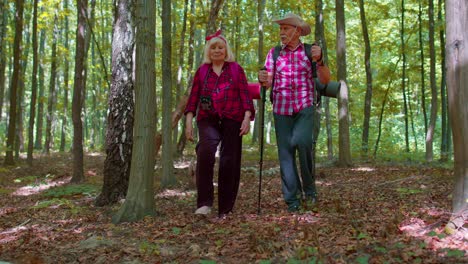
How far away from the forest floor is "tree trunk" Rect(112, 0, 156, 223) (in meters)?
0.25

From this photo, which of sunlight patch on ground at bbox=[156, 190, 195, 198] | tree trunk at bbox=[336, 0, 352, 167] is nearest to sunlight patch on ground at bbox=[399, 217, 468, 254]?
sunlight patch on ground at bbox=[156, 190, 195, 198]

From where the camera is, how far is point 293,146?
5.02 m

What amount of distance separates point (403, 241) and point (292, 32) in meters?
2.80

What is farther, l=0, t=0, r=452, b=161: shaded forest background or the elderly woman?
l=0, t=0, r=452, b=161: shaded forest background

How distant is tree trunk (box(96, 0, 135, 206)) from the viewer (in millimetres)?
6406

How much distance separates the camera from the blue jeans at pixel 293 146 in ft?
16.3

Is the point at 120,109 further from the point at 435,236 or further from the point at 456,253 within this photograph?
the point at 456,253

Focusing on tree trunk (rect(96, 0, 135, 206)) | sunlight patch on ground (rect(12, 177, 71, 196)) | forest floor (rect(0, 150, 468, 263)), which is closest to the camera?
forest floor (rect(0, 150, 468, 263))

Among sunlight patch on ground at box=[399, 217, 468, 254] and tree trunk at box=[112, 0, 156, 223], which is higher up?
tree trunk at box=[112, 0, 156, 223]

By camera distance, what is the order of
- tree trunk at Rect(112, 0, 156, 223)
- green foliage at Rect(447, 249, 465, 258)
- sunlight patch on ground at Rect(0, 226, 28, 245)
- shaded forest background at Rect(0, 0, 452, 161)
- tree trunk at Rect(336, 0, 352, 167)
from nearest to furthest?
green foliage at Rect(447, 249, 465, 258)
sunlight patch on ground at Rect(0, 226, 28, 245)
tree trunk at Rect(112, 0, 156, 223)
tree trunk at Rect(336, 0, 352, 167)
shaded forest background at Rect(0, 0, 452, 161)

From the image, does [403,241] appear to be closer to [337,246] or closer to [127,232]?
[337,246]

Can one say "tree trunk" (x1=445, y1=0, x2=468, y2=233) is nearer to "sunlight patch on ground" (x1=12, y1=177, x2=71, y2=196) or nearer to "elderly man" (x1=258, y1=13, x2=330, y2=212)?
"elderly man" (x1=258, y1=13, x2=330, y2=212)

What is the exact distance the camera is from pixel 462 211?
3.42m

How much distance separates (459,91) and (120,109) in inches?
183
